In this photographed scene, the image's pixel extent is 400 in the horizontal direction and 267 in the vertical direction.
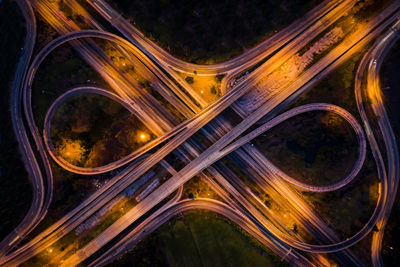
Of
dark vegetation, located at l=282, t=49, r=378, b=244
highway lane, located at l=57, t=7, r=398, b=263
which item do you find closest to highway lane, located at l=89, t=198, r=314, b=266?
highway lane, located at l=57, t=7, r=398, b=263

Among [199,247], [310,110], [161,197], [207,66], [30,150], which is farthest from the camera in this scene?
[207,66]

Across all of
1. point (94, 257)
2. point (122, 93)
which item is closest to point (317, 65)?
point (122, 93)

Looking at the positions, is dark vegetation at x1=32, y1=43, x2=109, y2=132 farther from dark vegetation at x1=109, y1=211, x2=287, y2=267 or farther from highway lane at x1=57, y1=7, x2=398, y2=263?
dark vegetation at x1=109, y1=211, x2=287, y2=267

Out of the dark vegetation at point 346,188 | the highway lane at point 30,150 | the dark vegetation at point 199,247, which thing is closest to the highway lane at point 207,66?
the dark vegetation at point 346,188

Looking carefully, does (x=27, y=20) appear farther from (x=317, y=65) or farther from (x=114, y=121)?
(x=317, y=65)

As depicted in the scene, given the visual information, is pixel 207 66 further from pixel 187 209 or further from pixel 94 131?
pixel 187 209

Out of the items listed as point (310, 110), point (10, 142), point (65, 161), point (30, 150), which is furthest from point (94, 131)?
point (310, 110)
